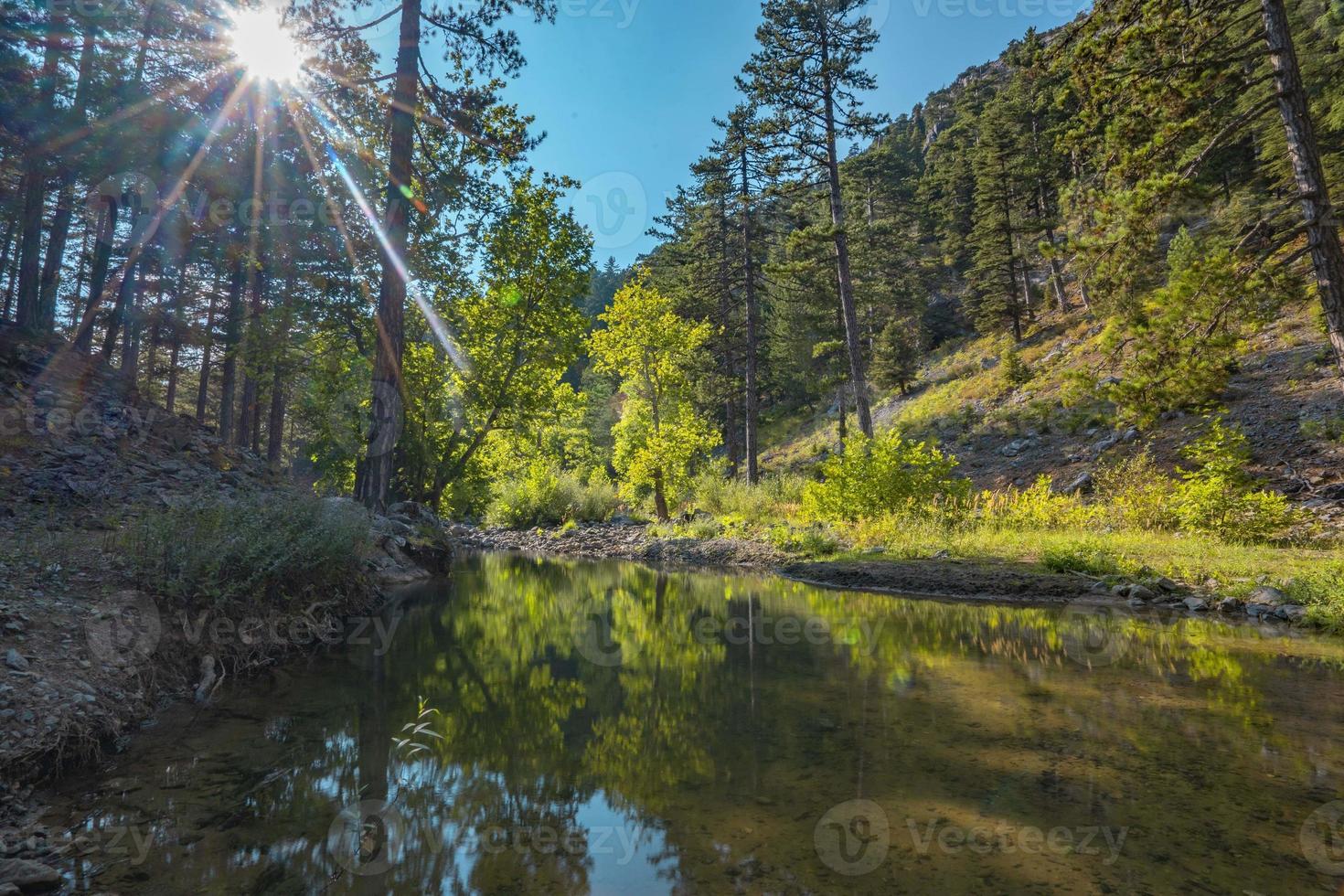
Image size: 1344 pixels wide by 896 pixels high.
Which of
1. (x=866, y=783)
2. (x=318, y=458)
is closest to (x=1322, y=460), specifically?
(x=866, y=783)

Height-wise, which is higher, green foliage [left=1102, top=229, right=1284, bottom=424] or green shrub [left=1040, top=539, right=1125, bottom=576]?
green foliage [left=1102, top=229, right=1284, bottom=424]

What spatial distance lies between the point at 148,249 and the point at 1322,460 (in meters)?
28.0

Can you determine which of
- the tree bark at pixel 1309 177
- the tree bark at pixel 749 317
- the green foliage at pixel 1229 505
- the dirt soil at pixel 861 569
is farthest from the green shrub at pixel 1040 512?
the tree bark at pixel 749 317

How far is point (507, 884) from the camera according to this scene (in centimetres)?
278

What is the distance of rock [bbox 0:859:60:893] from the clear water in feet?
0.35

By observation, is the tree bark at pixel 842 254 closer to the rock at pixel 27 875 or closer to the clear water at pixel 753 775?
the clear water at pixel 753 775

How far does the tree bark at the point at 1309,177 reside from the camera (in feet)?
24.5

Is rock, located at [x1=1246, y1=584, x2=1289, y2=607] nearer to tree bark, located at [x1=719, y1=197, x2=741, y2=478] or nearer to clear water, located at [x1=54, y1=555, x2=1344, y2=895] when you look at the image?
clear water, located at [x1=54, y1=555, x2=1344, y2=895]

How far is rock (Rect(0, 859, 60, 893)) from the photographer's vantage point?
2.52 metres

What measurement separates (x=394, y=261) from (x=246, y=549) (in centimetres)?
742

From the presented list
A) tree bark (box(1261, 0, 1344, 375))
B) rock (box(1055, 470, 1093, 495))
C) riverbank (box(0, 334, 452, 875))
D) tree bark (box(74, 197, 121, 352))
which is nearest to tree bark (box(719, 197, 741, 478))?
rock (box(1055, 470, 1093, 495))

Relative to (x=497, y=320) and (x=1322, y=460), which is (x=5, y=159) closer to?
(x=497, y=320)

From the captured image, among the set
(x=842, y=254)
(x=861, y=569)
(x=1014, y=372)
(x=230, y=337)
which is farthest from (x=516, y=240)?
(x=1014, y=372)

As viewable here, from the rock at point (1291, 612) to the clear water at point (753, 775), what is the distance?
0.78 m
